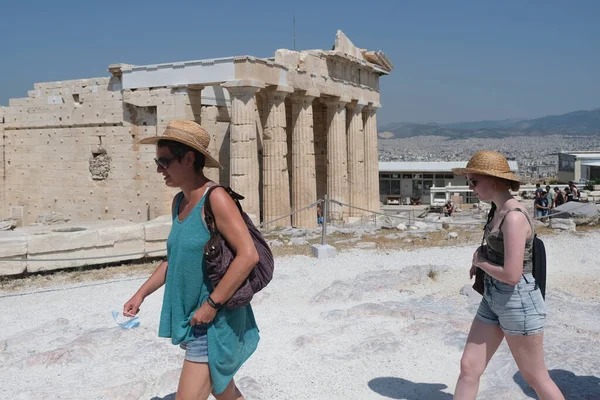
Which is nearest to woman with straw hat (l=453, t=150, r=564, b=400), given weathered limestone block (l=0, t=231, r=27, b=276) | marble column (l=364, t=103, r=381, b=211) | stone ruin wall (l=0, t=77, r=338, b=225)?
weathered limestone block (l=0, t=231, r=27, b=276)

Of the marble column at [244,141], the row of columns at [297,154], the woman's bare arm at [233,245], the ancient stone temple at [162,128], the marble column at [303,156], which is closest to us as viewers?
the woman's bare arm at [233,245]

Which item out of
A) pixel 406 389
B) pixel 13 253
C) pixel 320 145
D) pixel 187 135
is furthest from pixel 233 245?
pixel 320 145

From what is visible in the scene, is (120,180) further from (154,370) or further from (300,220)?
(154,370)

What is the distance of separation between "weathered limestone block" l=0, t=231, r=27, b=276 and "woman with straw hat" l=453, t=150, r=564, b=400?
8.15m

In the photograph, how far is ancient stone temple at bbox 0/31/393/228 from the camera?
18.5 meters

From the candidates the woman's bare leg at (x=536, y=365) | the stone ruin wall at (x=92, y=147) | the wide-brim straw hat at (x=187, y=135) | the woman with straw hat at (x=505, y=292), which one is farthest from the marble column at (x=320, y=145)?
the wide-brim straw hat at (x=187, y=135)

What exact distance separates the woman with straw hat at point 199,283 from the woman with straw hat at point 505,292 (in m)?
1.52

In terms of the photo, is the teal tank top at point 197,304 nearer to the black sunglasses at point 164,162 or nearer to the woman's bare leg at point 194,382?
the woman's bare leg at point 194,382

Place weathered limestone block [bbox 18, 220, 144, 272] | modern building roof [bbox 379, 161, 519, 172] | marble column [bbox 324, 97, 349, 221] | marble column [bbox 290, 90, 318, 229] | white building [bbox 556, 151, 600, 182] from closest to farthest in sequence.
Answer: weathered limestone block [bbox 18, 220, 144, 272]
marble column [bbox 290, 90, 318, 229]
marble column [bbox 324, 97, 349, 221]
modern building roof [bbox 379, 161, 519, 172]
white building [bbox 556, 151, 600, 182]

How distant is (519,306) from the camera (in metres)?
4.06

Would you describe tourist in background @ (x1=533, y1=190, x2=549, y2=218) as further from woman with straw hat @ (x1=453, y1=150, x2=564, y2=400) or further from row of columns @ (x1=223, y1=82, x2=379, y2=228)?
woman with straw hat @ (x1=453, y1=150, x2=564, y2=400)

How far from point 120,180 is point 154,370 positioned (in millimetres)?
15122

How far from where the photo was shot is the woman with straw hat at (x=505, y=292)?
399 cm

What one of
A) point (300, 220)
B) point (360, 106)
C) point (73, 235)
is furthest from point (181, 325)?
point (360, 106)
